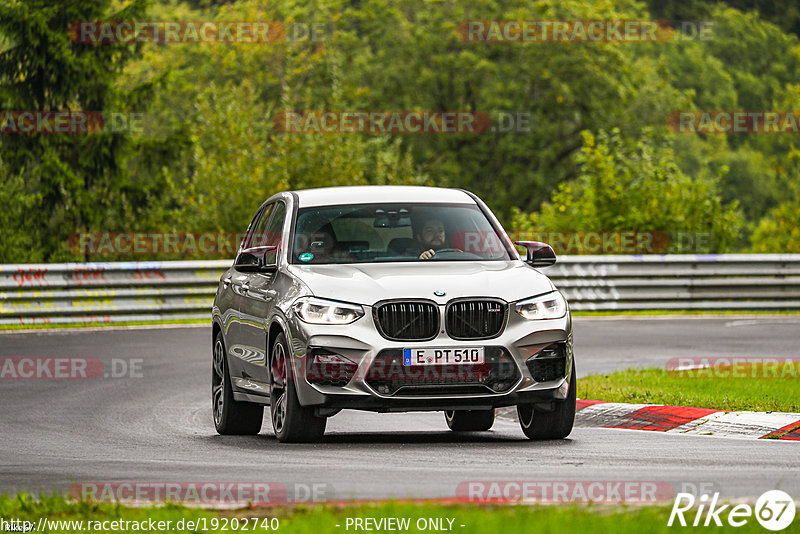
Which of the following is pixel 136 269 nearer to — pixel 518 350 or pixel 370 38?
pixel 518 350

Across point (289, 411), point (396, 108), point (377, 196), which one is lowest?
point (396, 108)

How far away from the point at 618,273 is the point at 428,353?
17702 mm

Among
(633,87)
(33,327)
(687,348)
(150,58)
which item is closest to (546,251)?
(687,348)

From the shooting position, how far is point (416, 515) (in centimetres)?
679

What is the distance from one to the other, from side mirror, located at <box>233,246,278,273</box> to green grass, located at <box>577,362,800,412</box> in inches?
147

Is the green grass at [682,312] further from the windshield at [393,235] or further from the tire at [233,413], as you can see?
the windshield at [393,235]

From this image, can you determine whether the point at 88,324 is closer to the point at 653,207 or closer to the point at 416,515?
the point at 653,207

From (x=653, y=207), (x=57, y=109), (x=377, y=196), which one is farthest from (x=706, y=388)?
(x=57, y=109)

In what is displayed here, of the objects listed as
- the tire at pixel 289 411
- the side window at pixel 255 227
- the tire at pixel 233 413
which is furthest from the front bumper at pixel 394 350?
the side window at pixel 255 227

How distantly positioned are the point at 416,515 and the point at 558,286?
20.3 metres

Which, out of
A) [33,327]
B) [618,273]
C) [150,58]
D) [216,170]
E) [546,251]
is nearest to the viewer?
[546,251]

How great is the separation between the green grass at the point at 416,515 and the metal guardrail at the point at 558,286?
17.3 meters

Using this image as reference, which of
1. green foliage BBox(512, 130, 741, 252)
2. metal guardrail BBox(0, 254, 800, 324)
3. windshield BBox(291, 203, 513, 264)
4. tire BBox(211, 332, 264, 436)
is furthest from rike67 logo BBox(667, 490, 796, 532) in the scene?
green foliage BBox(512, 130, 741, 252)

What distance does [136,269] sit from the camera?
83.2ft
